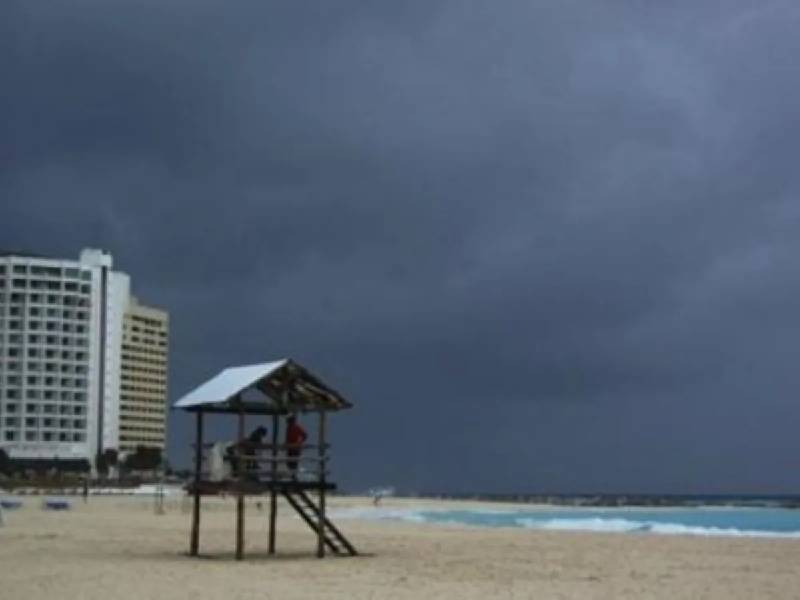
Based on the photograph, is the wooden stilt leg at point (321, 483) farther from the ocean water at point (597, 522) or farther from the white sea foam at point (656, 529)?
the white sea foam at point (656, 529)

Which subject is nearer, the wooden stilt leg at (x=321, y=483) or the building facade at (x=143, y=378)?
the wooden stilt leg at (x=321, y=483)

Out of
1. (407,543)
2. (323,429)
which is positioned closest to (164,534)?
(407,543)

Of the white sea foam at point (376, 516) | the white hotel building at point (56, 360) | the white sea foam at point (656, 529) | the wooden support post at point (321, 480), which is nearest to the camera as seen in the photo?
the wooden support post at point (321, 480)

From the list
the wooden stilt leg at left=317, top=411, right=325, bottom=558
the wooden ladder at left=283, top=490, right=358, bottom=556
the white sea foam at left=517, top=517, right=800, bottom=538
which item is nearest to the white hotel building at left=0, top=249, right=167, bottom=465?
the white sea foam at left=517, top=517, right=800, bottom=538

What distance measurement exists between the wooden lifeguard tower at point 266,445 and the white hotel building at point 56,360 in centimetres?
13746

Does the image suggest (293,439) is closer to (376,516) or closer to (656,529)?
(656,529)

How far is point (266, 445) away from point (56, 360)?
14432 cm

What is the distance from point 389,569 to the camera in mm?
23266

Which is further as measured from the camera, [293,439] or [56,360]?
[56,360]

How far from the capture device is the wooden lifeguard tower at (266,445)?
25438mm

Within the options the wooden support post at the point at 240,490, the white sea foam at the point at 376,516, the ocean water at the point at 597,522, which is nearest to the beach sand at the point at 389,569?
the wooden support post at the point at 240,490

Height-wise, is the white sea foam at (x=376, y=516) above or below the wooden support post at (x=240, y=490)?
below

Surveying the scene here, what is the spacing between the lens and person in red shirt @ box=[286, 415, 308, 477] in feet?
85.5

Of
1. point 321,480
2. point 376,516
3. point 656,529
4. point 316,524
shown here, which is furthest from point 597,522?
point 321,480
